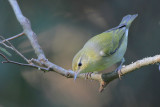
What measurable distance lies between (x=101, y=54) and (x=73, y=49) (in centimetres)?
219

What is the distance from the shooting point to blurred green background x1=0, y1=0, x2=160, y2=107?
5078 millimetres

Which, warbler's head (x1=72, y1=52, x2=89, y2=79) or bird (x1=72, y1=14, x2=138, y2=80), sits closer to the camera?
warbler's head (x1=72, y1=52, x2=89, y2=79)

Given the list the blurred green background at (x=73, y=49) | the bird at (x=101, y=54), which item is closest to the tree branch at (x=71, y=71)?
the bird at (x=101, y=54)

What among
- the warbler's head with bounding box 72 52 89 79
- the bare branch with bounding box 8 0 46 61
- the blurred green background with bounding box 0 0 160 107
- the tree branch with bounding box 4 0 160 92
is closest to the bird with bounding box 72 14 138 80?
the warbler's head with bounding box 72 52 89 79

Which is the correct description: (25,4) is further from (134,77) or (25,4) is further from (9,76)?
(134,77)

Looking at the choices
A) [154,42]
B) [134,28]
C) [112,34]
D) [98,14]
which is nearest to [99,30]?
[98,14]

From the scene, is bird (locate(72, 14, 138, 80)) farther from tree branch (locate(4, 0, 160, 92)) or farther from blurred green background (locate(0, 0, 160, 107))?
blurred green background (locate(0, 0, 160, 107))

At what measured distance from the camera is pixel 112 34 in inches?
161

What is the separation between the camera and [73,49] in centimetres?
563

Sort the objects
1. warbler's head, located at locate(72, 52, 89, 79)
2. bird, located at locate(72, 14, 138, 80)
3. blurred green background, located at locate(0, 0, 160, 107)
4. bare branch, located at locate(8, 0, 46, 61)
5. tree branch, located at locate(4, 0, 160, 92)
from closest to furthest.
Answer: tree branch, located at locate(4, 0, 160, 92) < bare branch, located at locate(8, 0, 46, 61) < warbler's head, located at locate(72, 52, 89, 79) < bird, located at locate(72, 14, 138, 80) < blurred green background, located at locate(0, 0, 160, 107)

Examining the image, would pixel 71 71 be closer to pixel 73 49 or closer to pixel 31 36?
pixel 31 36

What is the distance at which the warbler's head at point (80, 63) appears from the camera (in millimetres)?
3159

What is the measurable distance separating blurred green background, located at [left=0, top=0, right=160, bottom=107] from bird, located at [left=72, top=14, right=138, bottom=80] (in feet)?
4.65

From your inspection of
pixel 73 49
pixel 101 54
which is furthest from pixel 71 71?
pixel 73 49
